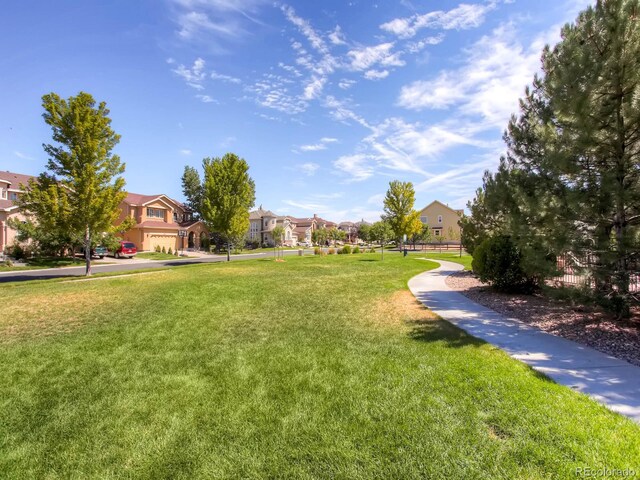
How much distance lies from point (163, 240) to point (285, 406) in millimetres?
39461

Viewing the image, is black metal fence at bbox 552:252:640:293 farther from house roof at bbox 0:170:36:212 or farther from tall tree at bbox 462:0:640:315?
house roof at bbox 0:170:36:212

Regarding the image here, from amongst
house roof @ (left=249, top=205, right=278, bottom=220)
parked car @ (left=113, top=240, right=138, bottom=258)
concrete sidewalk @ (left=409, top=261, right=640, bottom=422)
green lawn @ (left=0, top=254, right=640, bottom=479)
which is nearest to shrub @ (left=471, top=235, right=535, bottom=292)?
concrete sidewalk @ (left=409, top=261, right=640, bottom=422)

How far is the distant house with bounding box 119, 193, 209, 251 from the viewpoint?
36.4 metres

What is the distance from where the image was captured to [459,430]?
3297 mm

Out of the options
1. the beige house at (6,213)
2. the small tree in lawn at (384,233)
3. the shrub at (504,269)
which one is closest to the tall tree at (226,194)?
the small tree in lawn at (384,233)

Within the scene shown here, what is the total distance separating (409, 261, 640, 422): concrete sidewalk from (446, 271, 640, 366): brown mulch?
0.34 meters

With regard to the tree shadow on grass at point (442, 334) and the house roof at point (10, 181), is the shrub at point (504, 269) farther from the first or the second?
the house roof at point (10, 181)

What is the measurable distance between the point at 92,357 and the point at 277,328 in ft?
11.7

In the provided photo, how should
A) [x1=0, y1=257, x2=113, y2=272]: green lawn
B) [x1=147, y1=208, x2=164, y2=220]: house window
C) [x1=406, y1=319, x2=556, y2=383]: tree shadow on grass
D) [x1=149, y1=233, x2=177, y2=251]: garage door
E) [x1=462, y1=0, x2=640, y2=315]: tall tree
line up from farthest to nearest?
[x1=147, y1=208, x2=164, y2=220]: house window, [x1=149, y1=233, x2=177, y2=251]: garage door, [x1=0, y1=257, x2=113, y2=272]: green lawn, [x1=406, y1=319, x2=556, y2=383]: tree shadow on grass, [x1=462, y1=0, x2=640, y2=315]: tall tree

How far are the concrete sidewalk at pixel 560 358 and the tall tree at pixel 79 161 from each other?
55.9ft

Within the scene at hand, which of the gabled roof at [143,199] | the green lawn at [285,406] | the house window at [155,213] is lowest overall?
the green lawn at [285,406]

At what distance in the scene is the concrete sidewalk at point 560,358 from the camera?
4036 millimetres

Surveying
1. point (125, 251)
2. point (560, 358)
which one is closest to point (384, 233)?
point (125, 251)

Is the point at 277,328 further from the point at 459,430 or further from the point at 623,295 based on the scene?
the point at 623,295
